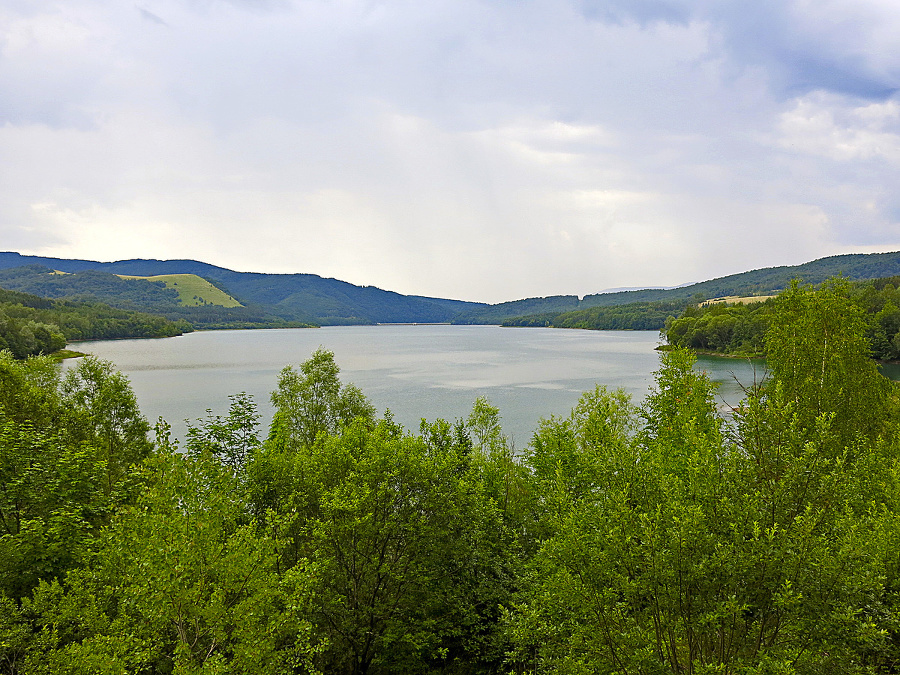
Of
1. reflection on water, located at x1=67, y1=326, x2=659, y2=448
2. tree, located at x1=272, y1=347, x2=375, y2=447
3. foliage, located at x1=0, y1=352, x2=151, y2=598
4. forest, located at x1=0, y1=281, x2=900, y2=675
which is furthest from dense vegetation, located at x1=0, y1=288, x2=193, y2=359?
forest, located at x1=0, y1=281, x2=900, y2=675

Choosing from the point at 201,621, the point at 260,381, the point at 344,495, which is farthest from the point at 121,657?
the point at 260,381

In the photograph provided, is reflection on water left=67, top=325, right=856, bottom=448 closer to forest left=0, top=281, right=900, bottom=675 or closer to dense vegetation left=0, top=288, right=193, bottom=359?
dense vegetation left=0, top=288, right=193, bottom=359

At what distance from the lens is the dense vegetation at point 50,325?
9638cm

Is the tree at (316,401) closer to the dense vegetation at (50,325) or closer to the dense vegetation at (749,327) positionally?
the dense vegetation at (749,327)

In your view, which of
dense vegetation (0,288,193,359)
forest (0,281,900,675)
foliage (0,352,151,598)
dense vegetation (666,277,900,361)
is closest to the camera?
forest (0,281,900,675)

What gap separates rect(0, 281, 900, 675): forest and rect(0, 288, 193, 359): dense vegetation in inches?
3866

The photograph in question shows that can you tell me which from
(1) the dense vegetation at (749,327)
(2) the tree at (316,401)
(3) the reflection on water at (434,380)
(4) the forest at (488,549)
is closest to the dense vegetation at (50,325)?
(3) the reflection on water at (434,380)

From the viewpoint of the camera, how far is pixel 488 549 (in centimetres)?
1708

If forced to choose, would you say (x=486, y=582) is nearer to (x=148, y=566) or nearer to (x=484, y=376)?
(x=148, y=566)

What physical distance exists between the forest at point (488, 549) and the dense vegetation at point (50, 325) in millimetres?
98196

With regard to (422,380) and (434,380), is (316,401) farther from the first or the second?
(434,380)

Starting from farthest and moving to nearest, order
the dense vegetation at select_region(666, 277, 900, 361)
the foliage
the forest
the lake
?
1. the dense vegetation at select_region(666, 277, 900, 361)
2. the lake
3. the foliage
4. the forest

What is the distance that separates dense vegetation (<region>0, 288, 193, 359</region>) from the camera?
316 ft

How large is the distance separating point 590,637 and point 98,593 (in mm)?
11583
